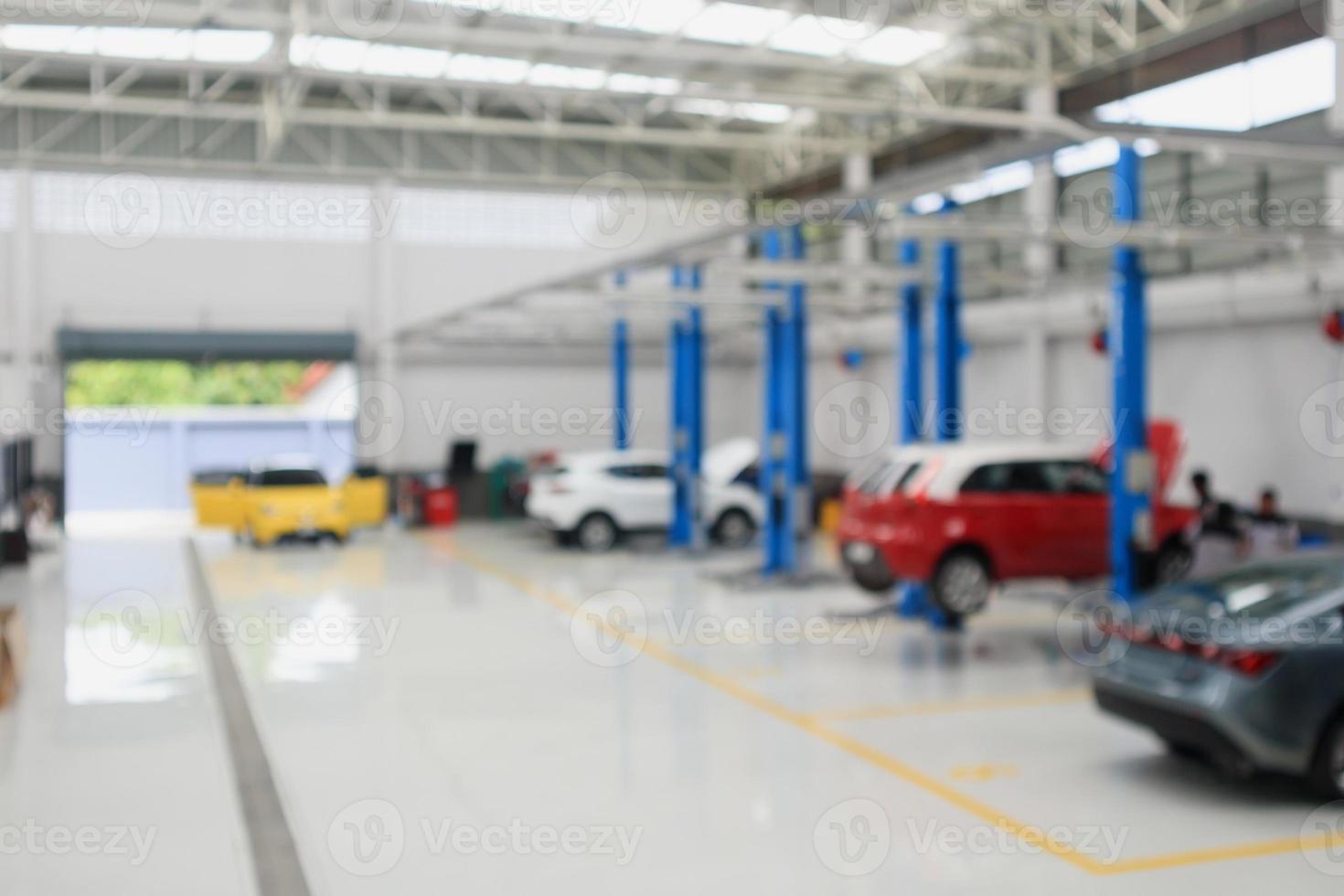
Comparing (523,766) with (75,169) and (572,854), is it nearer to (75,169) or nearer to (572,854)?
(572,854)

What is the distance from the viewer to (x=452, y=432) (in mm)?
25172

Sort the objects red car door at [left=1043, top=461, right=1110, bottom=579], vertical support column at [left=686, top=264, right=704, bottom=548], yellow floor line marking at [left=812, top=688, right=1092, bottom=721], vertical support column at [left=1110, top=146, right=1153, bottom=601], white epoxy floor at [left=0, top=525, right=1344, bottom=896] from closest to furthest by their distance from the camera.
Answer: white epoxy floor at [left=0, top=525, right=1344, bottom=896] → yellow floor line marking at [left=812, top=688, right=1092, bottom=721] → vertical support column at [left=1110, top=146, right=1153, bottom=601] → red car door at [left=1043, top=461, right=1110, bottom=579] → vertical support column at [left=686, top=264, right=704, bottom=548]

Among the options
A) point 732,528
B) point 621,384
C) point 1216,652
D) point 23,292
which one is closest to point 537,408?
point 621,384

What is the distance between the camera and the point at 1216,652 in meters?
6.36

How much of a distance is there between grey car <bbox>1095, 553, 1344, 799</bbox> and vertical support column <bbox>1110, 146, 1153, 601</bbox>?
287 cm

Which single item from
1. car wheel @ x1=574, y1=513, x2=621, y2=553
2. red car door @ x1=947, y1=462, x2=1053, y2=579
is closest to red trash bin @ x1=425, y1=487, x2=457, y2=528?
car wheel @ x1=574, y1=513, x2=621, y2=553

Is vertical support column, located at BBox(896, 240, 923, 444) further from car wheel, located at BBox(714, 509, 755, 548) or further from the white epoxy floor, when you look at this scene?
car wheel, located at BBox(714, 509, 755, 548)

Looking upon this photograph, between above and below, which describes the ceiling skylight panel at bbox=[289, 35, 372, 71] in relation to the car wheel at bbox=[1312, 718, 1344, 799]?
above

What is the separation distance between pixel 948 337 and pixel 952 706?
15.4 ft

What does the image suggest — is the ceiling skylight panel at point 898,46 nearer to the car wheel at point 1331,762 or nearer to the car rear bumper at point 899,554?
the car rear bumper at point 899,554

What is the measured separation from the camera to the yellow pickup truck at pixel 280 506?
62.5ft

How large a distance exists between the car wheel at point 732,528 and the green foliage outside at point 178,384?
96.6 ft

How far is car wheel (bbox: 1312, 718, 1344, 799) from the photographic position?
6277mm

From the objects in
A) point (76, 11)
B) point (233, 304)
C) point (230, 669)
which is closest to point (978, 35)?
point (76, 11)
